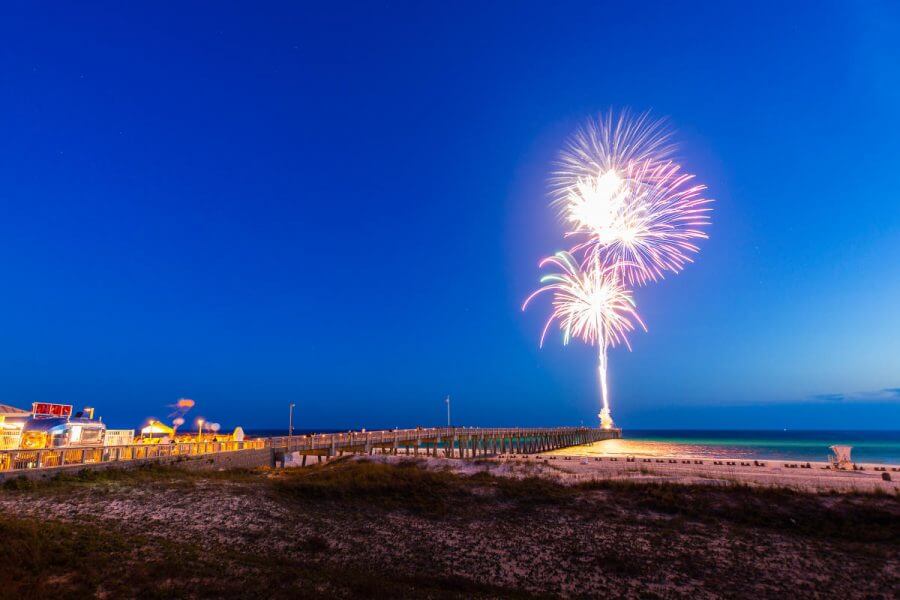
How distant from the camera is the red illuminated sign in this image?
35.4 meters

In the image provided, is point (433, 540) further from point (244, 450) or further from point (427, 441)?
point (427, 441)

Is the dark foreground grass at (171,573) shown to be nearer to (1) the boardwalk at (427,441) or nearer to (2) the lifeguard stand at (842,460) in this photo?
(1) the boardwalk at (427,441)

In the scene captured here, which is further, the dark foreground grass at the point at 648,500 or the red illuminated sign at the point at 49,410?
the red illuminated sign at the point at 49,410

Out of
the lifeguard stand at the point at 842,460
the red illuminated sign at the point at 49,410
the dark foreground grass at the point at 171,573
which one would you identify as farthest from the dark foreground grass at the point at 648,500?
the lifeguard stand at the point at 842,460

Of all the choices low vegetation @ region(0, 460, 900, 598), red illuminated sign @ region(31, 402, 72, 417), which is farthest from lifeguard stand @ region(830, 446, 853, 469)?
red illuminated sign @ region(31, 402, 72, 417)

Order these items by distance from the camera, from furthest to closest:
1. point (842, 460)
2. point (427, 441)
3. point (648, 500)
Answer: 1. point (427, 441)
2. point (842, 460)
3. point (648, 500)

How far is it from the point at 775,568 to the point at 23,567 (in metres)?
19.0

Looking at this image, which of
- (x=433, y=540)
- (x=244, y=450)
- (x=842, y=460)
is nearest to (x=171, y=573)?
(x=433, y=540)

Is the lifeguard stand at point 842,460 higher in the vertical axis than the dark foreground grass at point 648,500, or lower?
lower

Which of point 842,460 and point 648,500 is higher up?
point 648,500

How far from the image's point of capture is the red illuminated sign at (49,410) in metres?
35.4

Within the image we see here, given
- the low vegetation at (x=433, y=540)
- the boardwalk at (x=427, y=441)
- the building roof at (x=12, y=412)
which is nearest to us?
the low vegetation at (x=433, y=540)

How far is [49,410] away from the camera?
119ft

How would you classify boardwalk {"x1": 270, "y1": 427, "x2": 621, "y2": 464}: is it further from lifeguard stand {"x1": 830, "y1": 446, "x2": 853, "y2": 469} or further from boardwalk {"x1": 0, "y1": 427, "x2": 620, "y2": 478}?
lifeguard stand {"x1": 830, "y1": 446, "x2": 853, "y2": 469}
